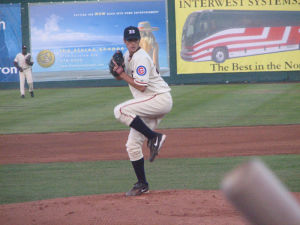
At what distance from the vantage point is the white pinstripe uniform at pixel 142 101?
621 cm

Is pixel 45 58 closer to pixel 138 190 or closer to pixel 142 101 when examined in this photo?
pixel 138 190

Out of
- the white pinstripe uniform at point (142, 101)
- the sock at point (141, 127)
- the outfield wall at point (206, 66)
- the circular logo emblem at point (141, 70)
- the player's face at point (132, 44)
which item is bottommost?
the outfield wall at point (206, 66)

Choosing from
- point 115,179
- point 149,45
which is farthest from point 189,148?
point 149,45

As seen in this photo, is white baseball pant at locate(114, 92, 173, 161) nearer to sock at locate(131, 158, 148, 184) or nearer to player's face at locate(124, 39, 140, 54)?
sock at locate(131, 158, 148, 184)

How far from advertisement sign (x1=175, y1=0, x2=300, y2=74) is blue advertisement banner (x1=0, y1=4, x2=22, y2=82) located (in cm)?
766

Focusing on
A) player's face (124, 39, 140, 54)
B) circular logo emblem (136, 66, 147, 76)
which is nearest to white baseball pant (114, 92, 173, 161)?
circular logo emblem (136, 66, 147, 76)

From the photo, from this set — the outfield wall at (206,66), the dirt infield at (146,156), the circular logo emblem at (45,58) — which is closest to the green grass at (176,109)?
the dirt infield at (146,156)

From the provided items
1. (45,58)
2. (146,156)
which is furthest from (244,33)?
(146,156)

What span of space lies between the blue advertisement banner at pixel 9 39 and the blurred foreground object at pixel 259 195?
27575 mm

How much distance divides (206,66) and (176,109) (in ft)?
33.7

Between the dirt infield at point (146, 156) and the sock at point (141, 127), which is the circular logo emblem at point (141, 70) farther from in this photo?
the dirt infield at point (146, 156)

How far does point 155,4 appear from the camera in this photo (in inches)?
1077

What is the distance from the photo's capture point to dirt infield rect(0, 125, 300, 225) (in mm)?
5477

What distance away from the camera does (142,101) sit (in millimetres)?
6293
